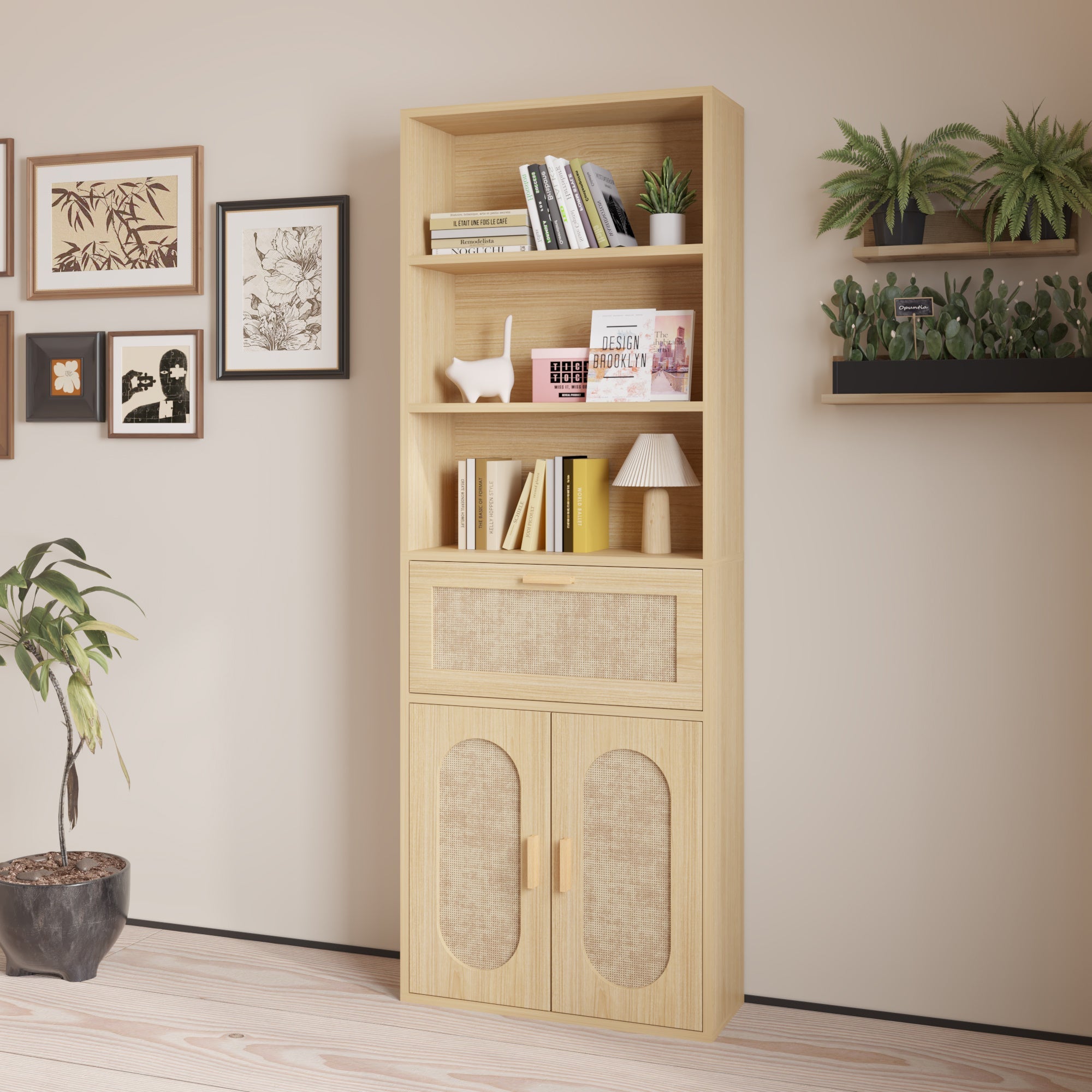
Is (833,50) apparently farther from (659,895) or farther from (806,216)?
(659,895)

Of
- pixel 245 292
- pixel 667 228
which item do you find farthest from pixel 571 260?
pixel 245 292

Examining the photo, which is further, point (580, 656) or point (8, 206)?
point (8, 206)

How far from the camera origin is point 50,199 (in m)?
3.43

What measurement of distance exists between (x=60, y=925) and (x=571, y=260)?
197 cm

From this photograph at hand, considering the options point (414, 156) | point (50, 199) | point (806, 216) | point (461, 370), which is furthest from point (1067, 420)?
point (50, 199)

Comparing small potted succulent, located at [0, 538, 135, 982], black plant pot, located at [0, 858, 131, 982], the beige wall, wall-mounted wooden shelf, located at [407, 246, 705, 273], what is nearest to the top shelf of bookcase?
wall-mounted wooden shelf, located at [407, 246, 705, 273]

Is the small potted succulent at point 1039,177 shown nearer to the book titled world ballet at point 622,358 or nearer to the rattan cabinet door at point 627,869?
the book titled world ballet at point 622,358

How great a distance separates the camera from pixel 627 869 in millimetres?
2793

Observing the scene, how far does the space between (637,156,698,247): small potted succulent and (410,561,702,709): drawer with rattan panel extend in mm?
730

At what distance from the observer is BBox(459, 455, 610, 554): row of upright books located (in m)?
2.86

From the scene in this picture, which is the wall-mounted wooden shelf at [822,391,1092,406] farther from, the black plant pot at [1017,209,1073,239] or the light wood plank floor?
the light wood plank floor

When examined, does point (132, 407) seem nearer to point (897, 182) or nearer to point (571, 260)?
point (571, 260)

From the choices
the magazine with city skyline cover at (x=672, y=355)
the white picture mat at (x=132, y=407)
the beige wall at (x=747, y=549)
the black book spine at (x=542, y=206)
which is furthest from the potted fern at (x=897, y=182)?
the white picture mat at (x=132, y=407)

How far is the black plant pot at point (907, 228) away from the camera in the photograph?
2670 mm
